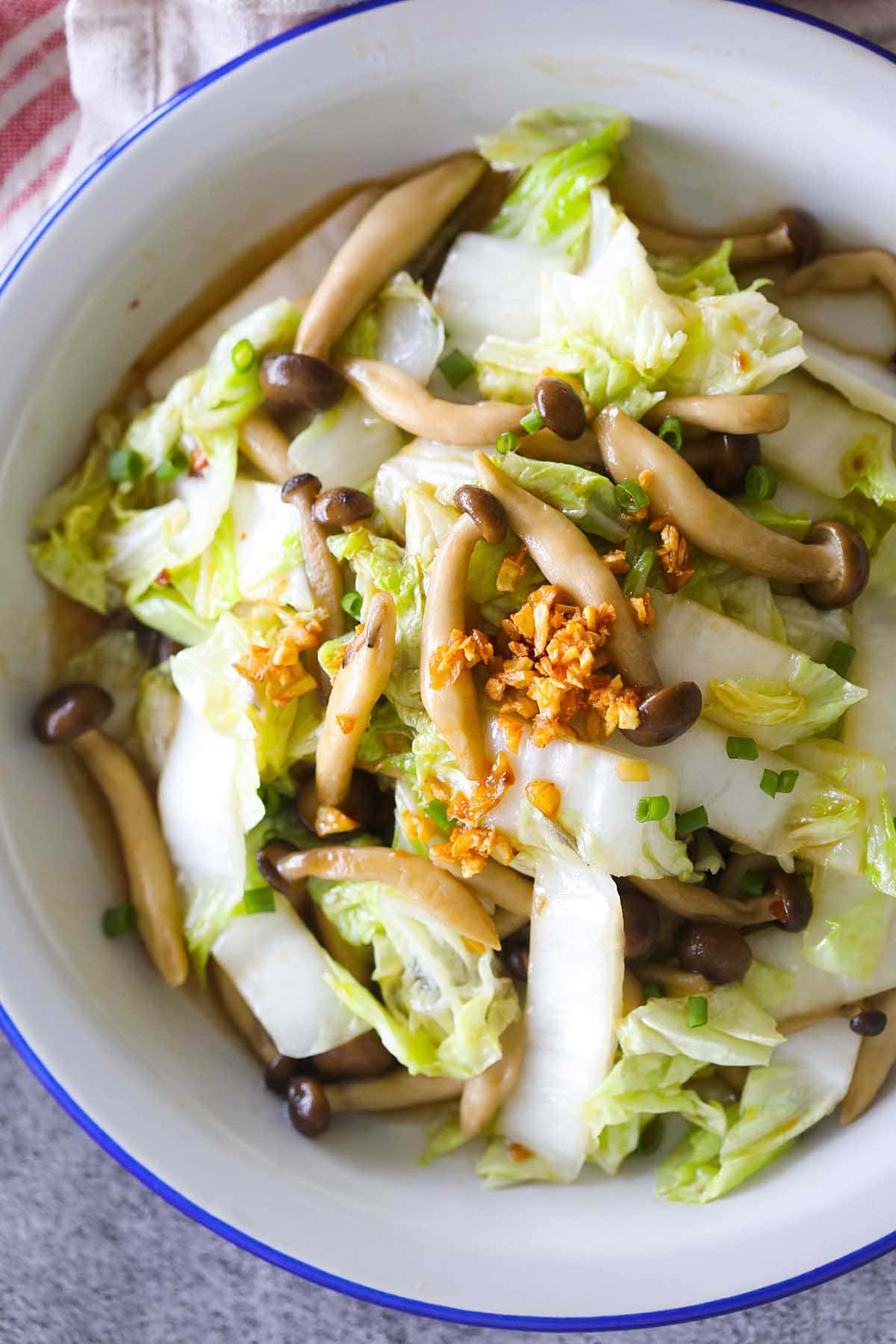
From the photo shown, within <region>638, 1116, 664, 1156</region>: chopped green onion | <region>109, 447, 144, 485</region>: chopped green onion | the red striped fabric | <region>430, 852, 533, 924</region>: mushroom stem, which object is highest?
the red striped fabric

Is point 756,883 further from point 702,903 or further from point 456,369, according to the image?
point 456,369

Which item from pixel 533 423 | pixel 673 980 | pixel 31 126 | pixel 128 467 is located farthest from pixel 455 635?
pixel 31 126

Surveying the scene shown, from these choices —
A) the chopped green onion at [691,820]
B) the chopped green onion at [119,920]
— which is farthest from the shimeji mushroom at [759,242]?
the chopped green onion at [119,920]

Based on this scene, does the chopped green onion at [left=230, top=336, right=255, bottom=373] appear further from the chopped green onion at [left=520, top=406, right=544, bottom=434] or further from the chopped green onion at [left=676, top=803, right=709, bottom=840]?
the chopped green onion at [left=676, top=803, right=709, bottom=840]

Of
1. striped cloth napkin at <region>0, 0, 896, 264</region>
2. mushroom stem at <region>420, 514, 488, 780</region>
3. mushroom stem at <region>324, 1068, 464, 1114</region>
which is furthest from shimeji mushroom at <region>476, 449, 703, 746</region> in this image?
striped cloth napkin at <region>0, 0, 896, 264</region>

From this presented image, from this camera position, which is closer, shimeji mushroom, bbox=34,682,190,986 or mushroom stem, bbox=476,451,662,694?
mushroom stem, bbox=476,451,662,694

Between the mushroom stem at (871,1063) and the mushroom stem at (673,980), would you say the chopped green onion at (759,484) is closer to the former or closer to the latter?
the mushroom stem at (673,980)

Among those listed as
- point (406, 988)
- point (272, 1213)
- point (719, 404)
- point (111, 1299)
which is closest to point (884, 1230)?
point (406, 988)
